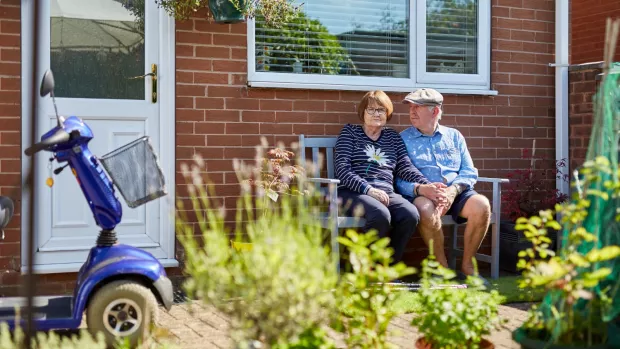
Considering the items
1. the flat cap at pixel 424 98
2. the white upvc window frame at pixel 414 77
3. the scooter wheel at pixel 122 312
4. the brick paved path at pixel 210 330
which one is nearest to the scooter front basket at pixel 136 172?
the scooter wheel at pixel 122 312

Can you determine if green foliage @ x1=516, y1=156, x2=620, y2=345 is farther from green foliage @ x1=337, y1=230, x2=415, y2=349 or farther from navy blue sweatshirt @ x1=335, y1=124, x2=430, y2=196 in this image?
navy blue sweatshirt @ x1=335, y1=124, x2=430, y2=196

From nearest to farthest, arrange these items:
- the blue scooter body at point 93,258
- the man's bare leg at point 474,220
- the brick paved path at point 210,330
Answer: the blue scooter body at point 93,258 < the brick paved path at point 210,330 < the man's bare leg at point 474,220

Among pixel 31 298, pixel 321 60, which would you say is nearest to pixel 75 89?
pixel 321 60

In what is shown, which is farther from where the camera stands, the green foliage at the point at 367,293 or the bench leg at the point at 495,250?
the bench leg at the point at 495,250

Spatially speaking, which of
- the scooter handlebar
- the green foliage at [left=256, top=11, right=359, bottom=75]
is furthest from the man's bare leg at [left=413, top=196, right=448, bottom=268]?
the scooter handlebar

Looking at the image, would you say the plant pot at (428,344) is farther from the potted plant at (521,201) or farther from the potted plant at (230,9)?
the potted plant at (521,201)

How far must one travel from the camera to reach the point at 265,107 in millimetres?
5184

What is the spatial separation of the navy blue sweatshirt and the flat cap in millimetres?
266

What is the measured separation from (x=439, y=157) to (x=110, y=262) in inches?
100

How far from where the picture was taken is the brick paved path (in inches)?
137

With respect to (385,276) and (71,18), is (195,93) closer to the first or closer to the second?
(71,18)

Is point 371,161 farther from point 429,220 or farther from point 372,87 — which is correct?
point 372,87

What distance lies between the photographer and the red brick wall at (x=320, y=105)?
4996mm

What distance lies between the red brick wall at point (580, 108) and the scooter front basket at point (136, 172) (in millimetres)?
3737
